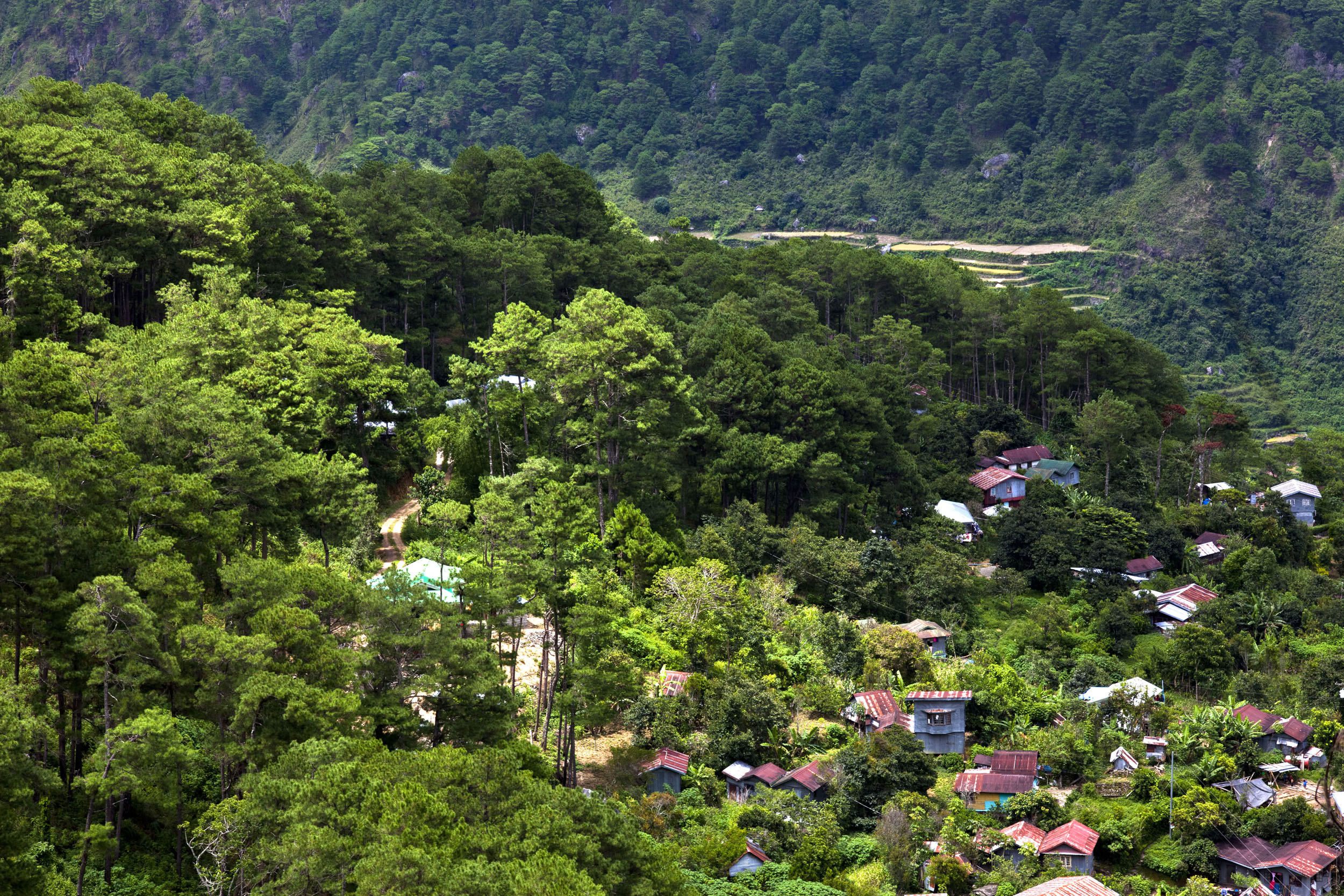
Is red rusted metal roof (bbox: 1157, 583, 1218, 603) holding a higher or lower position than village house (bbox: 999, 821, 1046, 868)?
lower

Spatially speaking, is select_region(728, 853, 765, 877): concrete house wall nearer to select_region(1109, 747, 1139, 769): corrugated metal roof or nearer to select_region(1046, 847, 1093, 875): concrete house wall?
select_region(1046, 847, 1093, 875): concrete house wall

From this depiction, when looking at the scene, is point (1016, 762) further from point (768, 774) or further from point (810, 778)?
point (768, 774)

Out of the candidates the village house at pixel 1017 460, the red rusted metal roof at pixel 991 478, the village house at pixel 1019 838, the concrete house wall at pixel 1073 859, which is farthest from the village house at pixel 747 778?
the village house at pixel 1017 460

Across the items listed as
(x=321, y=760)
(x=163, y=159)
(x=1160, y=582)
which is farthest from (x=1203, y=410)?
(x=321, y=760)

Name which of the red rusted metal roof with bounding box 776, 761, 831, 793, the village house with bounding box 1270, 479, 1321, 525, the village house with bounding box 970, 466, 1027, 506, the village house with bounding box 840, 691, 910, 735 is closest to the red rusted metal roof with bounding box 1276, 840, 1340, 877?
the village house with bounding box 840, 691, 910, 735

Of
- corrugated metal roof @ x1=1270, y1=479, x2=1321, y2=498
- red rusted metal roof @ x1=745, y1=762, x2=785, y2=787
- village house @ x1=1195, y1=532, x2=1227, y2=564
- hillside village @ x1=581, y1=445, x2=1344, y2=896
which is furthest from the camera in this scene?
corrugated metal roof @ x1=1270, y1=479, x2=1321, y2=498

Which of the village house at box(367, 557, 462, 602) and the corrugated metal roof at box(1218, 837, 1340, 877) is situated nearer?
the village house at box(367, 557, 462, 602)

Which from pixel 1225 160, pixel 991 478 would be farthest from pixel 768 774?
pixel 1225 160
